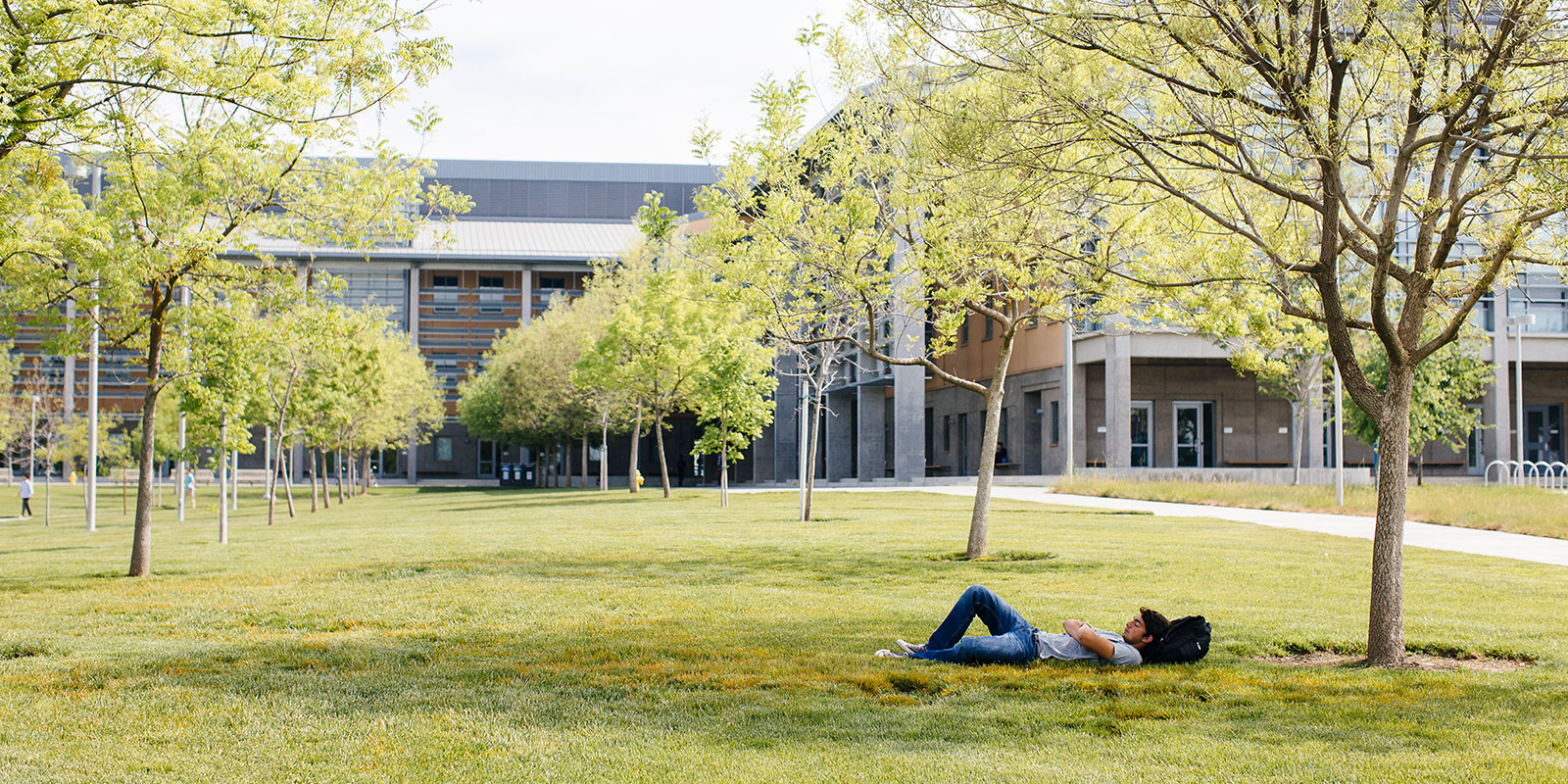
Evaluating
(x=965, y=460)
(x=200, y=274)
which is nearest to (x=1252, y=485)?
(x=965, y=460)

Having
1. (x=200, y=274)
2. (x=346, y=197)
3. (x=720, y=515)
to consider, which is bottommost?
(x=720, y=515)

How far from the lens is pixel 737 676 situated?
24.5 feet

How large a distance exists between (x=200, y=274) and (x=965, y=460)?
3871 cm

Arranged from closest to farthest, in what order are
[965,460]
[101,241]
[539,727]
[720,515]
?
[539,727] → [101,241] → [720,515] → [965,460]

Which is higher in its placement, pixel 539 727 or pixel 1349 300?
pixel 1349 300

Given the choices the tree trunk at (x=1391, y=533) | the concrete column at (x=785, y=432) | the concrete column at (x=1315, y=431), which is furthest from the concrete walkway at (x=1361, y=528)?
the concrete column at (x=785, y=432)

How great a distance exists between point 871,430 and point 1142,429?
13804 millimetres

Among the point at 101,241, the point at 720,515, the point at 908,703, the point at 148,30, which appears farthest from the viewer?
the point at 720,515

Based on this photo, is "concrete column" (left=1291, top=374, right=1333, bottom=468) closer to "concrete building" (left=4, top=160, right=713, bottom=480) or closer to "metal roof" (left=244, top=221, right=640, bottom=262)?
"concrete building" (left=4, top=160, right=713, bottom=480)

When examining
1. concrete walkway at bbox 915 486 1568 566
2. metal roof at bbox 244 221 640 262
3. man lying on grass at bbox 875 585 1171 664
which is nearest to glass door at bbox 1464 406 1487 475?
concrete walkway at bbox 915 486 1568 566

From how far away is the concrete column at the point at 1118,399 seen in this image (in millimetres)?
38531

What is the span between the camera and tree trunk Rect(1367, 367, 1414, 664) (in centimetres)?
784

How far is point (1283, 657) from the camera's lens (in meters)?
8.42

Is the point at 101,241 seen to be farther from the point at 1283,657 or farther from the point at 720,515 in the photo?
the point at 720,515
